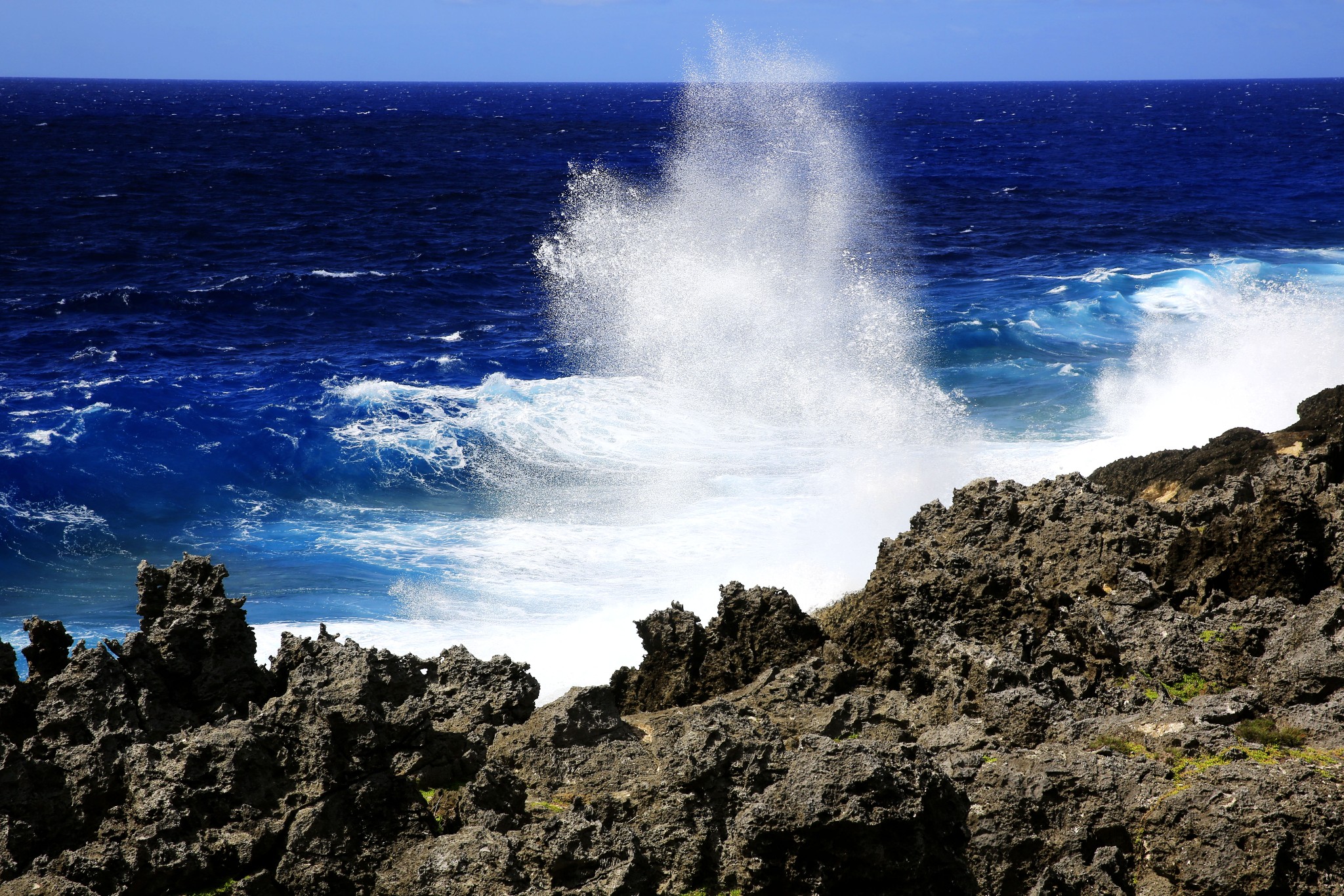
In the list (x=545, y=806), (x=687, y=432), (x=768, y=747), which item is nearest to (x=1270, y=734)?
(x=768, y=747)

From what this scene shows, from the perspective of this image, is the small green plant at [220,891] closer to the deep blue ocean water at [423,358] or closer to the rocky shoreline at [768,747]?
the rocky shoreline at [768,747]

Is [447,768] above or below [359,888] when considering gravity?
above

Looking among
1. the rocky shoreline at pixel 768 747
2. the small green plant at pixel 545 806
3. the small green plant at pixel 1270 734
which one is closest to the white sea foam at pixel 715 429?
the rocky shoreline at pixel 768 747

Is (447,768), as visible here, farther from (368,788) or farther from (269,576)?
(269,576)

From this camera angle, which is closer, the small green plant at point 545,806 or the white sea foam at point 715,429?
the small green plant at point 545,806

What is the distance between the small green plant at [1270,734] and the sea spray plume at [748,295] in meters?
18.0

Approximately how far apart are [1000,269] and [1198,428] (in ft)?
76.6

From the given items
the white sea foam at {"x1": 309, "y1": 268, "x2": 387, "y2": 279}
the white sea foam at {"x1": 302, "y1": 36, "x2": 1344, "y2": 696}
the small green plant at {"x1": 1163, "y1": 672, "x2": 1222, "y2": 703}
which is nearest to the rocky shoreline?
the small green plant at {"x1": 1163, "y1": 672, "x2": 1222, "y2": 703}

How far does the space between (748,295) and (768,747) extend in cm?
3200

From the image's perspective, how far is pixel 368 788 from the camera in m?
6.42

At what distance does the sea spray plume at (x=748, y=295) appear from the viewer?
94.2 ft

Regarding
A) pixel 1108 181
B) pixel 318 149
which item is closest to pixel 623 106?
pixel 318 149

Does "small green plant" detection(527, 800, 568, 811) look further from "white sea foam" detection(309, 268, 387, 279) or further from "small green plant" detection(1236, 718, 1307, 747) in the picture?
"white sea foam" detection(309, 268, 387, 279)

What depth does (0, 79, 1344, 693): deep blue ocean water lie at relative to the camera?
19531mm
